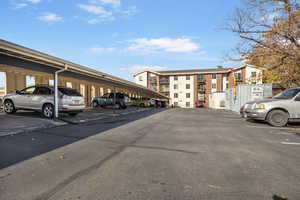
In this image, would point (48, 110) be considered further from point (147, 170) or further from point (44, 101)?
point (147, 170)

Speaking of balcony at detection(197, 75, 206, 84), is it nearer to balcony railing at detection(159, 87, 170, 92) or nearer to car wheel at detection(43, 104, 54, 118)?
balcony railing at detection(159, 87, 170, 92)

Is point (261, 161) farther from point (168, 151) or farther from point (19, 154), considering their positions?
point (19, 154)

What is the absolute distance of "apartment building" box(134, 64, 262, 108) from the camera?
48.2 meters

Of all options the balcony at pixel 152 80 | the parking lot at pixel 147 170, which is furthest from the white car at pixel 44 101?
the balcony at pixel 152 80

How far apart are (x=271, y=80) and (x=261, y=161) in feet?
50.5

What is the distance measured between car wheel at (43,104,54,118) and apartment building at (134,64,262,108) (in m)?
44.0

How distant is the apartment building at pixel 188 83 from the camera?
158 feet

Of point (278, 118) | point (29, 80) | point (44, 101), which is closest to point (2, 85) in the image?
point (29, 80)

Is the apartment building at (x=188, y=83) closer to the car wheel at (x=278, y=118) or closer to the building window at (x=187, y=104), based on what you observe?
the building window at (x=187, y=104)

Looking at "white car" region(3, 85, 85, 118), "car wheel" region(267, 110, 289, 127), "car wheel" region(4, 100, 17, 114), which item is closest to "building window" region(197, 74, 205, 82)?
"car wheel" region(267, 110, 289, 127)

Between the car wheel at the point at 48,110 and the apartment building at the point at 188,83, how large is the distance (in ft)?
144

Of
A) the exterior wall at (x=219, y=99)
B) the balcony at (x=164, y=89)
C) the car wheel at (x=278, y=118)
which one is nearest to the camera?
the car wheel at (x=278, y=118)

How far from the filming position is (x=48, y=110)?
30.2ft

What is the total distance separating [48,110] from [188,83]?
4553 centimetres
